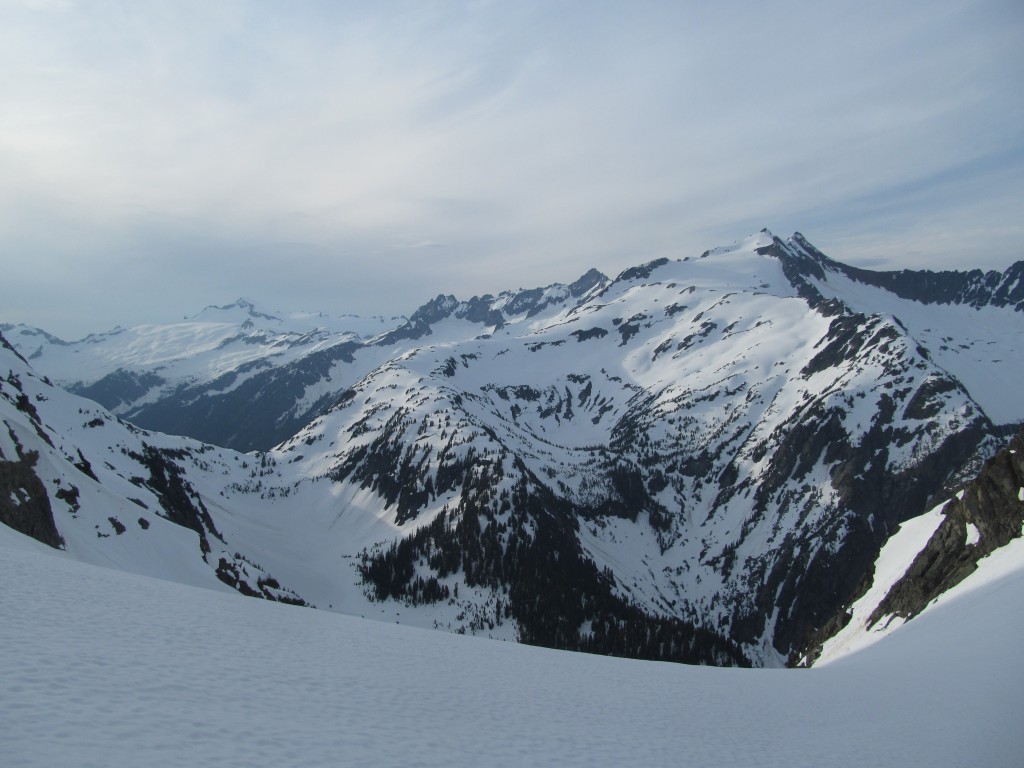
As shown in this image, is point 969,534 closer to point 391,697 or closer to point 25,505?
point 391,697

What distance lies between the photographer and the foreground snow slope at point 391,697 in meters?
11.3

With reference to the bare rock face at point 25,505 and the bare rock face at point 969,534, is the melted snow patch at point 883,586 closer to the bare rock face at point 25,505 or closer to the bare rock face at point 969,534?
the bare rock face at point 969,534

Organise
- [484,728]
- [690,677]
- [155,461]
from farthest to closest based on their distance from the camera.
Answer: [155,461]
[690,677]
[484,728]

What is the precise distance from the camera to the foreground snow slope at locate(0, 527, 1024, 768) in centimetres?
1127

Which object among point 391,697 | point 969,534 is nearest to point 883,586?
point 969,534

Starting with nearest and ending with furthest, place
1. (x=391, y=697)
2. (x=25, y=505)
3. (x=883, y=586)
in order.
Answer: (x=391, y=697) → (x=25, y=505) → (x=883, y=586)

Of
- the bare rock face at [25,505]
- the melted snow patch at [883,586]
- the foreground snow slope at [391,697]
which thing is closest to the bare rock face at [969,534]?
the melted snow patch at [883,586]

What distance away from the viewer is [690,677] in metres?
30.1

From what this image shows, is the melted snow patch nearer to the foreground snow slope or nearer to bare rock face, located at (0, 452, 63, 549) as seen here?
the foreground snow slope

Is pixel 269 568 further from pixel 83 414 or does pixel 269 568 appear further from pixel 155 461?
pixel 83 414

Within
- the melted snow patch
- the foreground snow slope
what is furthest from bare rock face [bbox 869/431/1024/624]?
the foreground snow slope

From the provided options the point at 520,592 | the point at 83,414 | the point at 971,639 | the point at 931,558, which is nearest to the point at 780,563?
the point at 520,592

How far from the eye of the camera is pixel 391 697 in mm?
17078

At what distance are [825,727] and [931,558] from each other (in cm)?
4708
